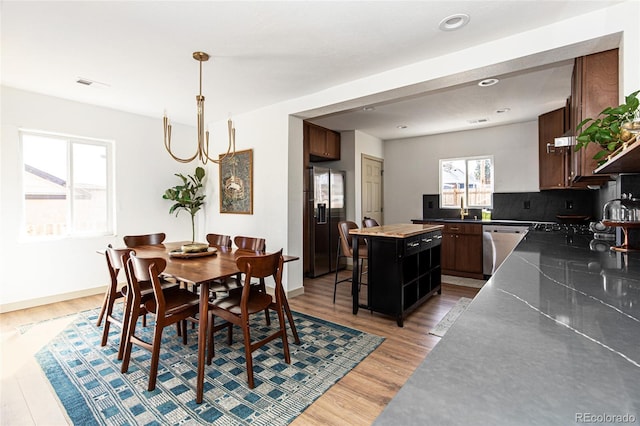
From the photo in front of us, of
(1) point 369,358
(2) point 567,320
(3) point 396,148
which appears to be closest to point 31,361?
(1) point 369,358

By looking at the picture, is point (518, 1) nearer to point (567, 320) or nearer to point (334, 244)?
point (567, 320)

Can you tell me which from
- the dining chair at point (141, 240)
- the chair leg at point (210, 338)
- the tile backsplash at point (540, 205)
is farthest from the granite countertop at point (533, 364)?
the tile backsplash at point (540, 205)

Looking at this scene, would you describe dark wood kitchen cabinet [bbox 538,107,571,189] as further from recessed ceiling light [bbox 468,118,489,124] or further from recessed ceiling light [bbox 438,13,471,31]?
recessed ceiling light [bbox 438,13,471,31]

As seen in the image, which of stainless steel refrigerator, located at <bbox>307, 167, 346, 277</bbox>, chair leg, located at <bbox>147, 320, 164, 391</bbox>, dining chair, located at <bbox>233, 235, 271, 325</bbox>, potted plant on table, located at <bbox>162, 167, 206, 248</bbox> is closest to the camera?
chair leg, located at <bbox>147, 320, 164, 391</bbox>

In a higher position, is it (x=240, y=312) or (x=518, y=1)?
(x=518, y=1)

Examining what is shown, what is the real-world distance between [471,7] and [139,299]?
10.1ft

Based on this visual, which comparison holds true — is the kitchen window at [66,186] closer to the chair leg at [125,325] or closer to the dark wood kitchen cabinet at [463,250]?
the chair leg at [125,325]

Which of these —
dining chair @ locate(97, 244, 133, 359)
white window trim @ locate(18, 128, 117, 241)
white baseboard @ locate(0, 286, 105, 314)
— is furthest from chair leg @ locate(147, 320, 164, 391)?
white window trim @ locate(18, 128, 117, 241)

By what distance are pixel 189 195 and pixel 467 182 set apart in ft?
15.7

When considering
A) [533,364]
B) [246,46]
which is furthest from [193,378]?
[246,46]

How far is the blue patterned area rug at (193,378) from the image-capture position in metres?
1.77

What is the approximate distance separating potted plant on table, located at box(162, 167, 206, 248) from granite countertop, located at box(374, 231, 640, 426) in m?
4.60

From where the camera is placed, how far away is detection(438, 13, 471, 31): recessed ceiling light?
83.0 inches

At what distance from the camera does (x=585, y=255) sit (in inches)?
65.2
